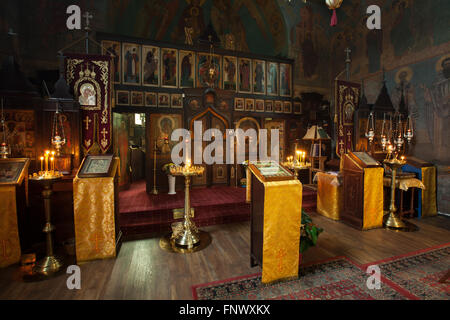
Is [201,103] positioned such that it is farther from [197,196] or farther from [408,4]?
[408,4]

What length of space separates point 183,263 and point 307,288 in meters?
1.81

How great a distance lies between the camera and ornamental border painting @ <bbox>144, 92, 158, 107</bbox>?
24.1 feet

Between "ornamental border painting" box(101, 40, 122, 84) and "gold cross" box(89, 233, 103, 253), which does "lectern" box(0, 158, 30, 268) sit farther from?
"ornamental border painting" box(101, 40, 122, 84)

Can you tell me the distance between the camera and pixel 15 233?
3.39 m

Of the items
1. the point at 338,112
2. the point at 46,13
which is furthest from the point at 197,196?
the point at 46,13

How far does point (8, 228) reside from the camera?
3.33 m

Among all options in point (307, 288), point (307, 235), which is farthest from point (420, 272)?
point (307, 288)

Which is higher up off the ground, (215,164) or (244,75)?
(244,75)

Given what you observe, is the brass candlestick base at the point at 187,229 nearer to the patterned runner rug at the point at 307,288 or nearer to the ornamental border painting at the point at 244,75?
the patterned runner rug at the point at 307,288

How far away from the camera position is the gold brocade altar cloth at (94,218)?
11.2ft

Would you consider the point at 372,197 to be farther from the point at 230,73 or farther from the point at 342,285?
the point at 230,73

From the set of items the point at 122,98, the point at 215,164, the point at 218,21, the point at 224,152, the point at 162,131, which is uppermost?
the point at 218,21

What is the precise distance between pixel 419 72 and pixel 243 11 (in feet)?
26.5

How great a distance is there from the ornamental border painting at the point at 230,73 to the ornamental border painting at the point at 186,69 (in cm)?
117
